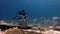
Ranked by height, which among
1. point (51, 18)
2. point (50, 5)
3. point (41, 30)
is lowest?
point (41, 30)

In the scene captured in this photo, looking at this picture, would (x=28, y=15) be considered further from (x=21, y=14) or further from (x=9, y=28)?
(x=9, y=28)

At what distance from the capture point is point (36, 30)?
2773 millimetres

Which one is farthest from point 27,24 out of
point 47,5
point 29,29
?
point 47,5

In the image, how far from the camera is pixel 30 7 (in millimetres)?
2852

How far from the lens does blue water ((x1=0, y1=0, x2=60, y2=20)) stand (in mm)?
2811

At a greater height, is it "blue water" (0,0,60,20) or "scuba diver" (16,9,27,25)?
"blue water" (0,0,60,20)

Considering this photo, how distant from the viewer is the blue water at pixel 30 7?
2.81 metres

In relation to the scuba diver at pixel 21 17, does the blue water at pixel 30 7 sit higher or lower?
higher

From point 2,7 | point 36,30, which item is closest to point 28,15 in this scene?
point 36,30

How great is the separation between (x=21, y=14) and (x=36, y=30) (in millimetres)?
380

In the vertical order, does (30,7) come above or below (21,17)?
above

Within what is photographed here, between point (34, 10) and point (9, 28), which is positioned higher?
point (34, 10)

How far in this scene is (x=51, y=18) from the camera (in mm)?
2801

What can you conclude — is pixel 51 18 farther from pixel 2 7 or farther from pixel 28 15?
pixel 2 7
